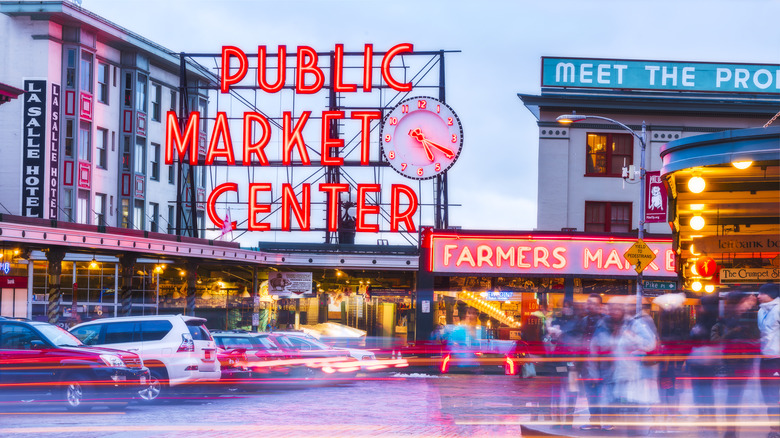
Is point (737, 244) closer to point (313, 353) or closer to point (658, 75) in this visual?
point (313, 353)

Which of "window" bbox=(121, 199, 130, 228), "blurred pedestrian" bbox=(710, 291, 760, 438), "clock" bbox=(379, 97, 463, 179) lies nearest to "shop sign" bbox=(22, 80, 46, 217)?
"window" bbox=(121, 199, 130, 228)

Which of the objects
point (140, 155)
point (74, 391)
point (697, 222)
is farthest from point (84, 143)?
point (697, 222)

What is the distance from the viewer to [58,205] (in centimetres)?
4247

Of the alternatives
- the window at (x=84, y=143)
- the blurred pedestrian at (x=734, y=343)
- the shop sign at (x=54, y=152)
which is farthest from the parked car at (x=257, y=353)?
the window at (x=84, y=143)

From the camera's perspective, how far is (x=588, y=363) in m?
15.3

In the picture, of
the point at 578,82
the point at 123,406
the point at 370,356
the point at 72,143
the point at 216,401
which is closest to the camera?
the point at 123,406

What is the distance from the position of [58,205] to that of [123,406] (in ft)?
82.8

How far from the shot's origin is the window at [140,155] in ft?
164

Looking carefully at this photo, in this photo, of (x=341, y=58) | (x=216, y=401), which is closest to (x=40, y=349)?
(x=216, y=401)

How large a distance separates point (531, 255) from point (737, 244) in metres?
18.2

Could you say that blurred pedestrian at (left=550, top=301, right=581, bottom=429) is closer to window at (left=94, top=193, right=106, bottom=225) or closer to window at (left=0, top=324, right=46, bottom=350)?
window at (left=0, top=324, right=46, bottom=350)

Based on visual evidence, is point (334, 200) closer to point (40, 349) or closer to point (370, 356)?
point (370, 356)

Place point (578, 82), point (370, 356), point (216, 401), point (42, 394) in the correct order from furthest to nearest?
point (578, 82) → point (370, 356) → point (216, 401) → point (42, 394)

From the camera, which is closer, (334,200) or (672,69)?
(672,69)
